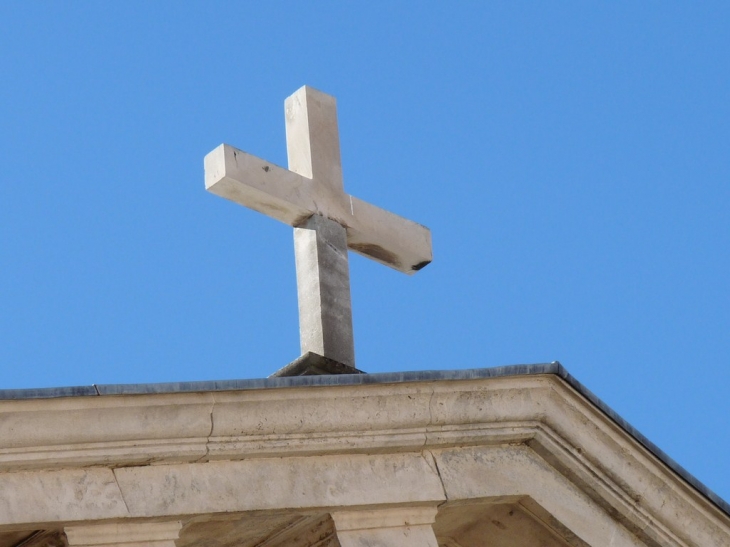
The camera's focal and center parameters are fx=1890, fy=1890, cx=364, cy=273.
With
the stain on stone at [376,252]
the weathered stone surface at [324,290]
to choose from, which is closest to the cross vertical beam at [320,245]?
the weathered stone surface at [324,290]

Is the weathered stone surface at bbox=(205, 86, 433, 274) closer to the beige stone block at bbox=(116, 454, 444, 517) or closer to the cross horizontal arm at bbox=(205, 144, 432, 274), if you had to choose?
the cross horizontal arm at bbox=(205, 144, 432, 274)

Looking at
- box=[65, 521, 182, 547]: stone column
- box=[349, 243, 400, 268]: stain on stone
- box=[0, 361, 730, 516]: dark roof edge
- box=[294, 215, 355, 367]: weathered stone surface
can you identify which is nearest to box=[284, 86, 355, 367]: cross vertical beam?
box=[294, 215, 355, 367]: weathered stone surface

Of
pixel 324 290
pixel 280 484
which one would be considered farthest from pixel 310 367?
pixel 280 484

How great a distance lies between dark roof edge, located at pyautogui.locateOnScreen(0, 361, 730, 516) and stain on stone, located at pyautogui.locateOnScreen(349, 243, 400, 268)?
5.05 feet

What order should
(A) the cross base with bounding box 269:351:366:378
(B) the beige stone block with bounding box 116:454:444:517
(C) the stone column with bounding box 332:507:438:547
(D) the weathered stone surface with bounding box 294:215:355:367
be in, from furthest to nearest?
1. (D) the weathered stone surface with bounding box 294:215:355:367
2. (A) the cross base with bounding box 269:351:366:378
3. (C) the stone column with bounding box 332:507:438:547
4. (B) the beige stone block with bounding box 116:454:444:517

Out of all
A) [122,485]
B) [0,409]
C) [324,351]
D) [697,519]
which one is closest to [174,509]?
[122,485]

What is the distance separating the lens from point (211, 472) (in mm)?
7398

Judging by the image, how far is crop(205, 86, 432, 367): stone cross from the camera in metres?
8.66

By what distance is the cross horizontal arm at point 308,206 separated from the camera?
8.81 m

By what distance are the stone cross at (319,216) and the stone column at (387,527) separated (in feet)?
3.49

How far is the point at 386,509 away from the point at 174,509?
91 centimetres

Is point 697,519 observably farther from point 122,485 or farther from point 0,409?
point 0,409

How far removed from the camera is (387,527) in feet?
25.0

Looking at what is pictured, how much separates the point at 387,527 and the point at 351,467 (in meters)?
0.28
